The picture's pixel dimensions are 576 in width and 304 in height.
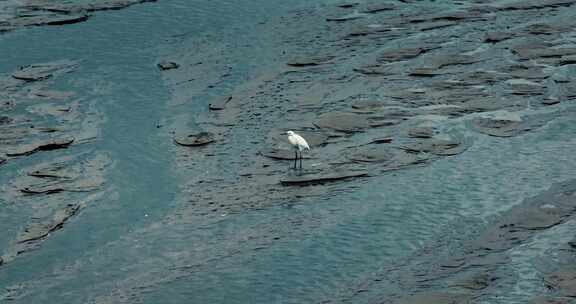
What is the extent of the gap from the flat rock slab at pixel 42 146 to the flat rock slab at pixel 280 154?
4485 mm

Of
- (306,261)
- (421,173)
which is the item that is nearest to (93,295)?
(306,261)

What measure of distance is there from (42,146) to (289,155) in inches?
217

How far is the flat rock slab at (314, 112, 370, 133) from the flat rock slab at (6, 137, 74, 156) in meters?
5.73

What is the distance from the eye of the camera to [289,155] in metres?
21.9

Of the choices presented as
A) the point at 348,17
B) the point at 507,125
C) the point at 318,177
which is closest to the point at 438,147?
the point at 507,125

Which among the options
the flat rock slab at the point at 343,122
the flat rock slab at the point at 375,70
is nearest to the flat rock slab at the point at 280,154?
the flat rock slab at the point at 343,122

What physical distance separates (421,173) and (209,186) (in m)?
4.40

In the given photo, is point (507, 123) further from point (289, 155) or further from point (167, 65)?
point (167, 65)

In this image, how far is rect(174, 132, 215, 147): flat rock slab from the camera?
2292 cm

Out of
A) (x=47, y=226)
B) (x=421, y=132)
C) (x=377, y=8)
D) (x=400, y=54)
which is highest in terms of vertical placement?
(x=377, y=8)

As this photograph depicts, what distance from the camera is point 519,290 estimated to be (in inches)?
639

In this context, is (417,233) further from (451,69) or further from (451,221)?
(451,69)

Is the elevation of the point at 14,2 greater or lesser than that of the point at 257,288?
greater

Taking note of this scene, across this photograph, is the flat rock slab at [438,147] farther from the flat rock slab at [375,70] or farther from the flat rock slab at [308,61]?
the flat rock slab at [308,61]
